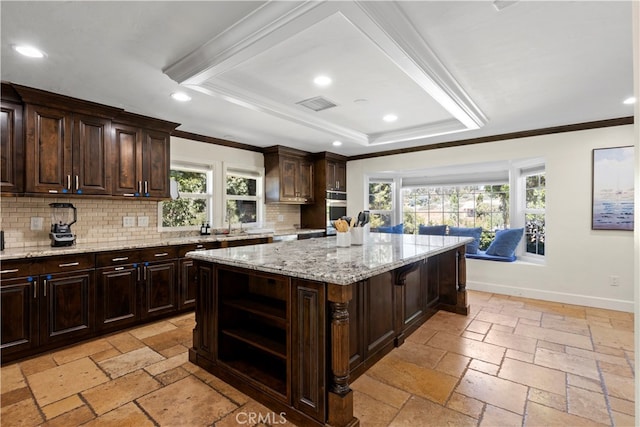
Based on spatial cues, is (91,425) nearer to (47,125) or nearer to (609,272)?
(47,125)

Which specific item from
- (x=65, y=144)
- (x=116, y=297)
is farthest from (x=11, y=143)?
(x=116, y=297)

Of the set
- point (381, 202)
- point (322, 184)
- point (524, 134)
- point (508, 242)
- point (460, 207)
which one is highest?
point (524, 134)

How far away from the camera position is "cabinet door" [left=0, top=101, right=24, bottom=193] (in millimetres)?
2764

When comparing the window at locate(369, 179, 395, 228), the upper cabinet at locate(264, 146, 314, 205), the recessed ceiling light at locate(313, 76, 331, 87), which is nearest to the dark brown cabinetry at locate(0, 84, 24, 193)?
the recessed ceiling light at locate(313, 76, 331, 87)

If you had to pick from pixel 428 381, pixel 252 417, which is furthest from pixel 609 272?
pixel 252 417

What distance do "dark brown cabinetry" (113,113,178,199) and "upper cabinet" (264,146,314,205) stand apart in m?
1.76

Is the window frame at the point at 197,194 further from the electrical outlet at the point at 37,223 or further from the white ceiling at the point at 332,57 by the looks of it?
the electrical outlet at the point at 37,223

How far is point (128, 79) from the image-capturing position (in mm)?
2662

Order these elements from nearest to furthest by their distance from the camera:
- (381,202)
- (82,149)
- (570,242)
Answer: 1. (82,149)
2. (570,242)
3. (381,202)

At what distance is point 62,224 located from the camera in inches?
127

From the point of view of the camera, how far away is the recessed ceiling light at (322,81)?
270 centimetres

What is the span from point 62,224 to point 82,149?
0.79m

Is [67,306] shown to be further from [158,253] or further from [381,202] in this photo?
[381,202]

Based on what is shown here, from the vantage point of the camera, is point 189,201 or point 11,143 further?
point 189,201
